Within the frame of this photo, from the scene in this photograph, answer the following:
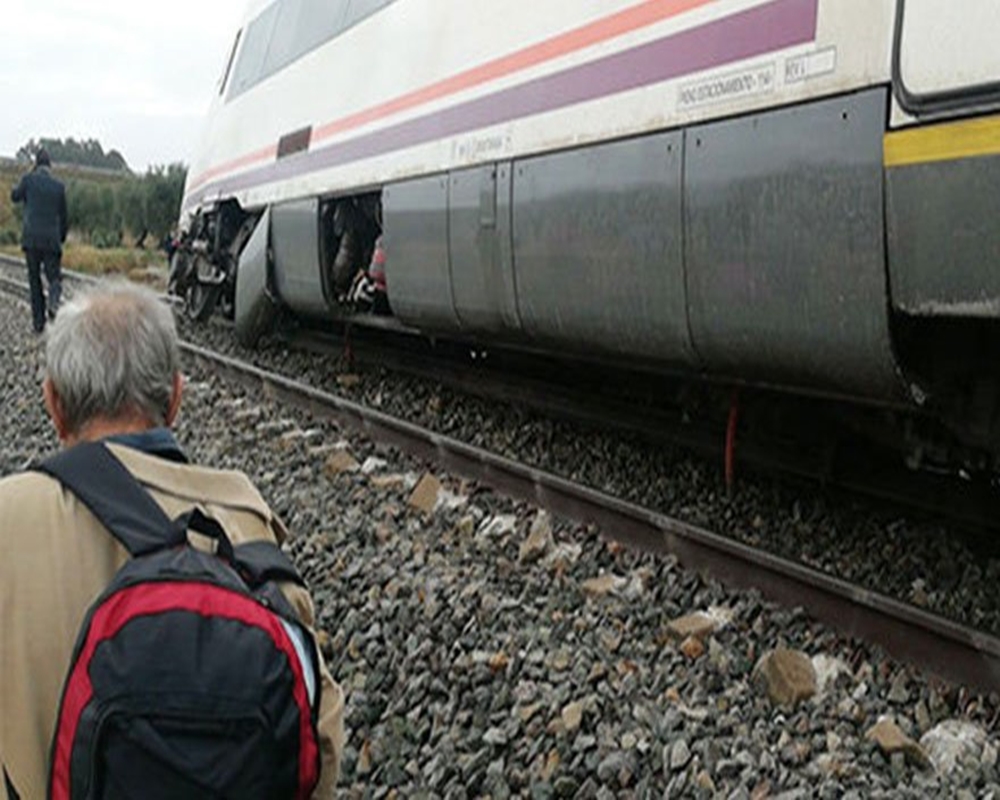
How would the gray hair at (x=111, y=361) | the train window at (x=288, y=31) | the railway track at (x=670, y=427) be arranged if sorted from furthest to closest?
the train window at (x=288, y=31) → the railway track at (x=670, y=427) → the gray hair at (x=111, y=361)

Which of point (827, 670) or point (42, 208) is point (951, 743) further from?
point (42, 208)

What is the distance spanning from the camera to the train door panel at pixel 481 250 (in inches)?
220

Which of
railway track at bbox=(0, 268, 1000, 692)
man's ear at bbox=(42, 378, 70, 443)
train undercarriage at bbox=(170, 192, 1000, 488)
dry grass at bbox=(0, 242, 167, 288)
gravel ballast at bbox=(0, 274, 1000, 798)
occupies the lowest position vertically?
dry grass at bbox=(0, 242, 167, 288)

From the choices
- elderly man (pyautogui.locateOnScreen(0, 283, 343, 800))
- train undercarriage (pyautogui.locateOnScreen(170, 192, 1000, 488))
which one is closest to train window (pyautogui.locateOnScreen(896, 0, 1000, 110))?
train undercarriage (pyautogui.locateOnScreen(170, 192, 1000, 488))

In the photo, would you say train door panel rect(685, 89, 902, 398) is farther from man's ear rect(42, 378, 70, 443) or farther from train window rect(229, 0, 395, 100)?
train window rect(229, 0, 395, 100)

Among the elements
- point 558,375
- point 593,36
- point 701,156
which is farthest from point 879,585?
point 558,375

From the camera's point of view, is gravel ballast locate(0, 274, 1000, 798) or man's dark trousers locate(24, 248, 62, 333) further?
man's dark trousers locate(24, 248, 62, 333)

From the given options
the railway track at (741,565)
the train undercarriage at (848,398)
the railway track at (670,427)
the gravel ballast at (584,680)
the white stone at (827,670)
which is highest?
the train undercarriage at (848,398)

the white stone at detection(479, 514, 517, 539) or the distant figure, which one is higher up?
the distant figure

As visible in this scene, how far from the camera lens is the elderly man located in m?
1.56

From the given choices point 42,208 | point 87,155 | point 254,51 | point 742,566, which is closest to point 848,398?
point 742,566

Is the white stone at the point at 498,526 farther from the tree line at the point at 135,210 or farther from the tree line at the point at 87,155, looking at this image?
the tree line at the point at 87,155

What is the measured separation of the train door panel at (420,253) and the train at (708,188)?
0.02 m

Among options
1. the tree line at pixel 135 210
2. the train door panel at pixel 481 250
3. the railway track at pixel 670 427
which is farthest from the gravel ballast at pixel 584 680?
the tree line at pixel 135 210
